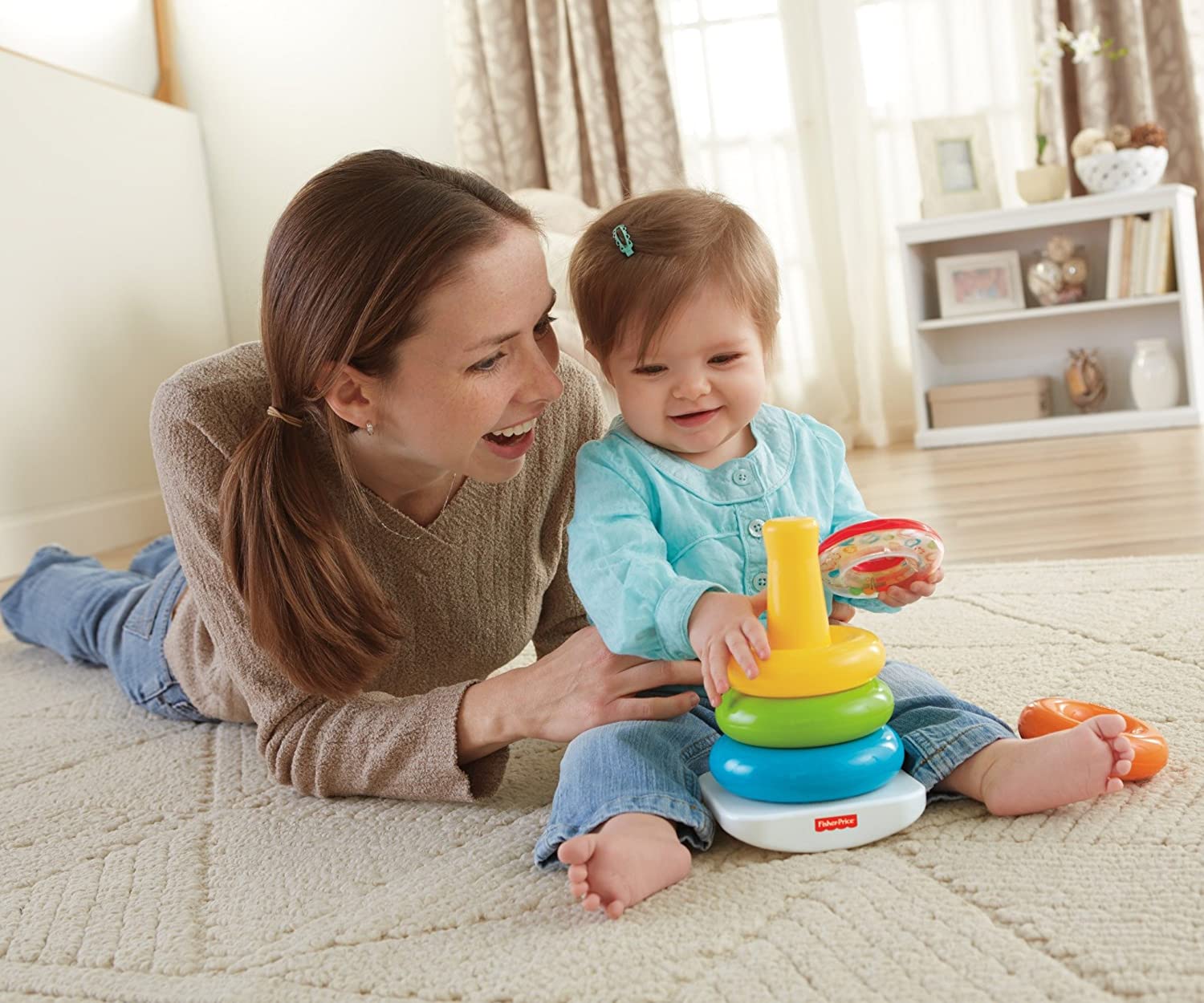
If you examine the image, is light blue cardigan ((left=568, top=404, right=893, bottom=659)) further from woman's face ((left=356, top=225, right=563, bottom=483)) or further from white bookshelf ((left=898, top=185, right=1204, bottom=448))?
white bookshelf ((left=898, top=185, right=1204, bottom=448))

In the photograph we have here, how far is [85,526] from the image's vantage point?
10.5ft

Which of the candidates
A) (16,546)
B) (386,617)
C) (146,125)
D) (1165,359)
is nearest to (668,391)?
(386,617)

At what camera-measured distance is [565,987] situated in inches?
28.8

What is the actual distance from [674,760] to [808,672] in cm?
17

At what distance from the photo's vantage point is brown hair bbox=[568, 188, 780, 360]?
1064 millimetres

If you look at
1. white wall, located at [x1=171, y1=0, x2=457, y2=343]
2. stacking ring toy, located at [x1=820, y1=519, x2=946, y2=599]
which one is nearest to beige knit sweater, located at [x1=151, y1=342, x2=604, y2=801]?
stacking ring toy, located at [x1=820, y1=519, x2=946, y2=599]

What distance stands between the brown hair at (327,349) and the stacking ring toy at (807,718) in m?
0.38

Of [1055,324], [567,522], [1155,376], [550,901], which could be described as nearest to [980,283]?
[1055,324]

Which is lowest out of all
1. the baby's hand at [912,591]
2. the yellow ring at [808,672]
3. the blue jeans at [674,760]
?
the blue jeans at [674,760]

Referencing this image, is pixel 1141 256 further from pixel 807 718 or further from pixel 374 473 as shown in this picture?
pixel 807 718

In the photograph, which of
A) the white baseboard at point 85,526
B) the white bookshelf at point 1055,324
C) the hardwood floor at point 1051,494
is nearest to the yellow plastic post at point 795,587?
the hardwood floor at point 1051,494

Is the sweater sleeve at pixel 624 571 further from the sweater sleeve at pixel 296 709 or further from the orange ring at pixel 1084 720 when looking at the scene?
the orange ring at pixel 1084 720

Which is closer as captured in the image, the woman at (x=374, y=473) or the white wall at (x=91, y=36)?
the woman at (x=374, y=473)

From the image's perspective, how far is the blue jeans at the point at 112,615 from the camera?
1.58m
